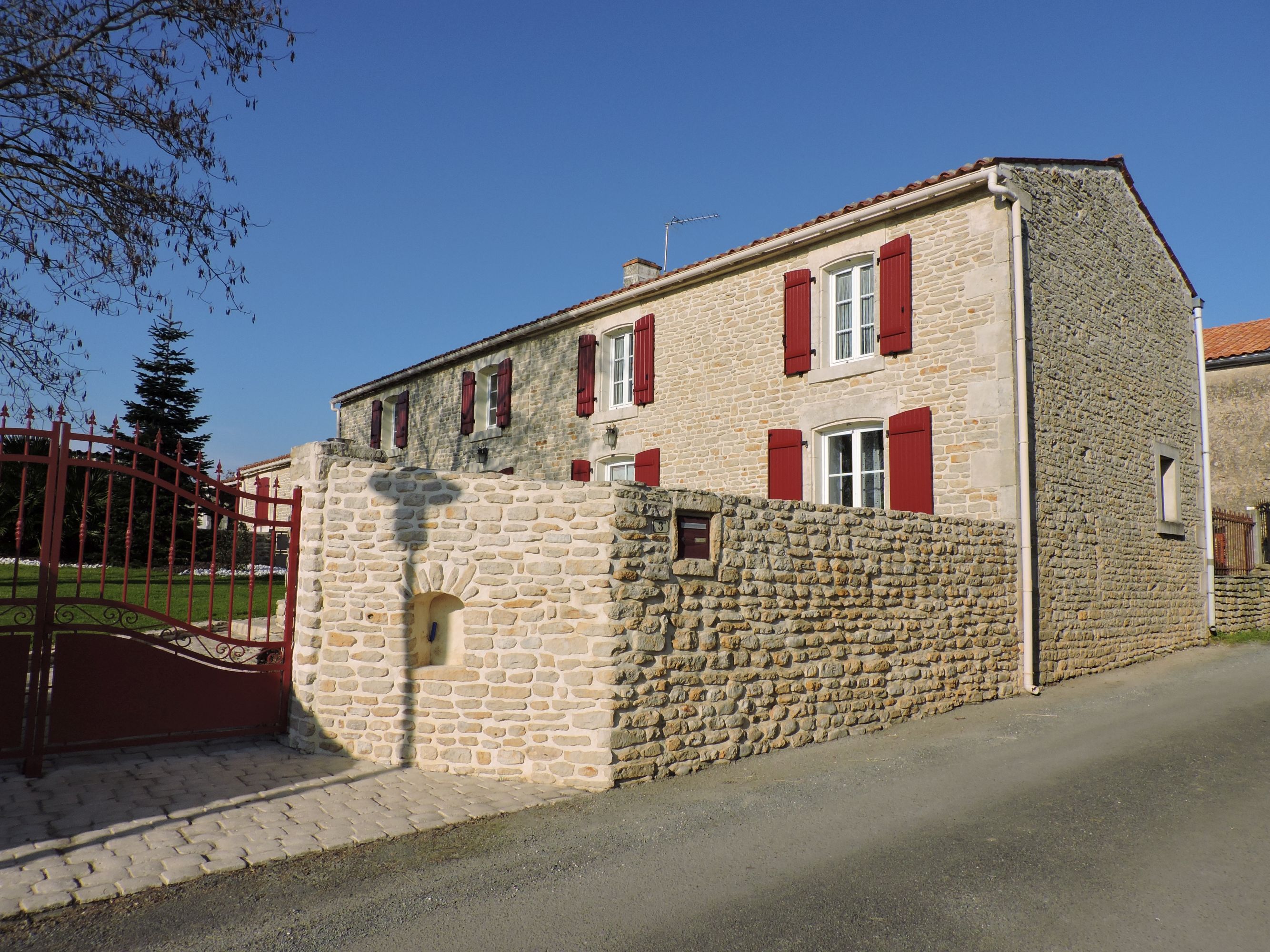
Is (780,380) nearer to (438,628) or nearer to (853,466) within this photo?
(853,466)

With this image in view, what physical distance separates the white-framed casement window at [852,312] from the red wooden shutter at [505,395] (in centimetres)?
676

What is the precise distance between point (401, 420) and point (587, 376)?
21.0 feet

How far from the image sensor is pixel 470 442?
53.9 feet

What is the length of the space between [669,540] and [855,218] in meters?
6.17

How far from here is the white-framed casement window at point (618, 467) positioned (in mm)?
13367

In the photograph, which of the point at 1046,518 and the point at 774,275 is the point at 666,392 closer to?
the point at 774,275

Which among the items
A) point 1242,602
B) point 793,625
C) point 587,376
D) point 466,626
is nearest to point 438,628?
point 466,626

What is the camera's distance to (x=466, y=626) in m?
6.01

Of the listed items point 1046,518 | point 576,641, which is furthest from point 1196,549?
point 576,641

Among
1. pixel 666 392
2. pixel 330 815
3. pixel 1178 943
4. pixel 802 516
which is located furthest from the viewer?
pixel 666 392

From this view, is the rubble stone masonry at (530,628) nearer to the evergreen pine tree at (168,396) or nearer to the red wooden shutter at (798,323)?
the red wooden shutter at (798,323)

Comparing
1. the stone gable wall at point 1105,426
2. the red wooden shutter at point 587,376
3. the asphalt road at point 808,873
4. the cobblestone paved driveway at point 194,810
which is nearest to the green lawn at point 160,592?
the cobblestone paved driveway at point 194,810

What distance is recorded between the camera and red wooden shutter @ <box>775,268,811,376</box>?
36.1 feet

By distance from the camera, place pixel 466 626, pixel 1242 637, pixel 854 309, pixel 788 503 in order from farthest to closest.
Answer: pixel 1242 637
pixel 854 309
pixel 788 503
pixel 466 626
